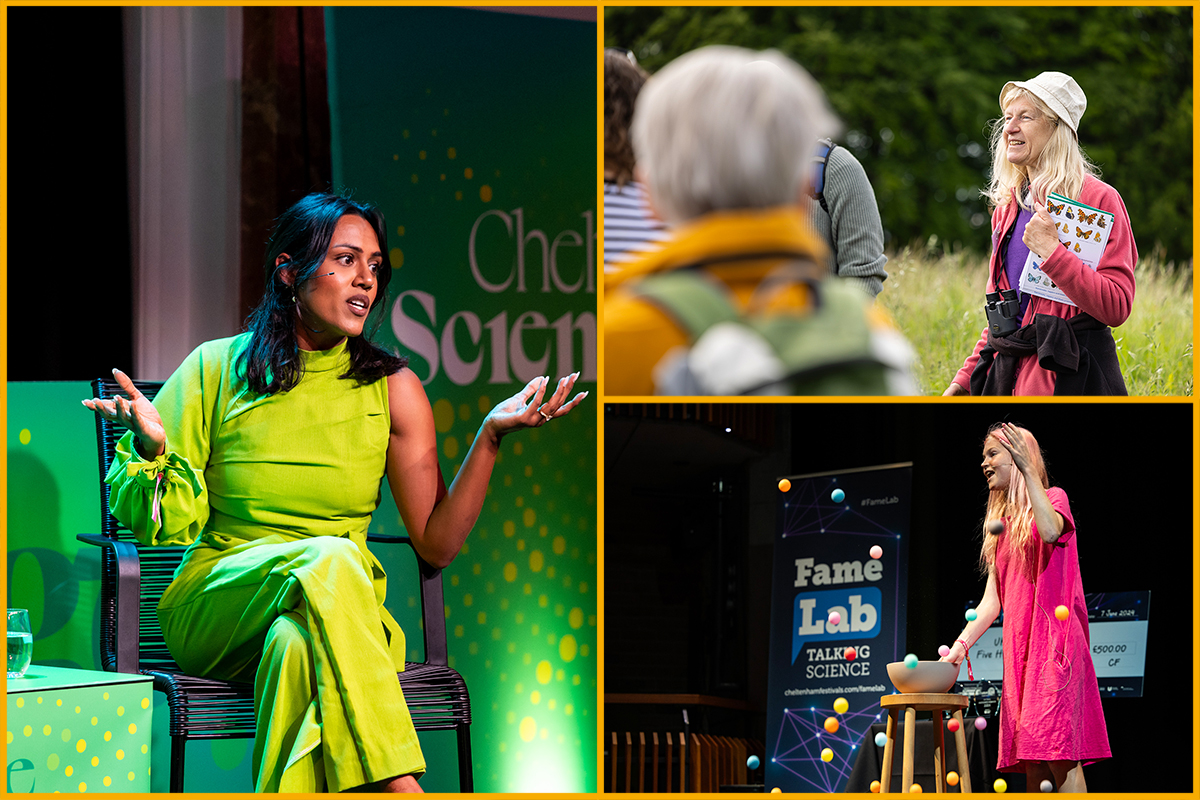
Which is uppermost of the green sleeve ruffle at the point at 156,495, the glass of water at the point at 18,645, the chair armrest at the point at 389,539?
the green sleeve ruffle at the point at 156,495

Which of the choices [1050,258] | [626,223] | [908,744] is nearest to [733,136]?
[626,223]

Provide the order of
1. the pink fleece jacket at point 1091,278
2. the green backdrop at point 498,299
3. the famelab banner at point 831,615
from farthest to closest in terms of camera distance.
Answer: the green backdrop at point 498,299 → the famelab banner at point 831,615 → the pink fleece jacket at point 1091,278

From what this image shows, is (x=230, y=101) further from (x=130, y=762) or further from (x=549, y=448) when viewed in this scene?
(x=130, y=762)

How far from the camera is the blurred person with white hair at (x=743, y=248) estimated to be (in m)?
1.81

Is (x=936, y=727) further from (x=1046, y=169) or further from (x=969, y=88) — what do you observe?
(x=969, y=88)

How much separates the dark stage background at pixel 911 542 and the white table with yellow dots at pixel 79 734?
1.29 m

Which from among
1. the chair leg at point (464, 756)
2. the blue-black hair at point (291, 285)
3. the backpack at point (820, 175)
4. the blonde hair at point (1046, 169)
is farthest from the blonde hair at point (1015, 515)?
the blue-black hair at point (291, 285)

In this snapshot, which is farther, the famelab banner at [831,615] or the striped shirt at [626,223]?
the famelab banner at [831,615]

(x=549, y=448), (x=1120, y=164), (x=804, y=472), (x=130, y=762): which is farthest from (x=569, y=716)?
(x=1120, y=164)

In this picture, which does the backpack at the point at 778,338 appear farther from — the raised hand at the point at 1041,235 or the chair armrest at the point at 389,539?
the chair armrest at the point at 389,539

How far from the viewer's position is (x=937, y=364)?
2.97m

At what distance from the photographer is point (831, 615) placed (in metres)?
3.30

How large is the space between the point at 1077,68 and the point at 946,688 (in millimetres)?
4680

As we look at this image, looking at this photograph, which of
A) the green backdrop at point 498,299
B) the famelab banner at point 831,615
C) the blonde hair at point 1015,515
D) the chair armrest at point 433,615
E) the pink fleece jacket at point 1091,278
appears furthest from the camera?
the green backdrop at point 498,299
